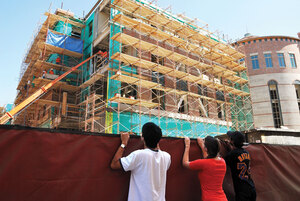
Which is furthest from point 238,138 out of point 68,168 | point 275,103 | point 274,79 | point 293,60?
point 293,60

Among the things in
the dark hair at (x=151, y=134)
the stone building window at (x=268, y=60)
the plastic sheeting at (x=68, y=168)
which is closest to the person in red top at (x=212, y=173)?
the plastic sheeting at (x=68, y=168)

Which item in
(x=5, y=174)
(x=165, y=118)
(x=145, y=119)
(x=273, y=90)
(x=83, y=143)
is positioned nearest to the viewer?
(x=5, y=174)

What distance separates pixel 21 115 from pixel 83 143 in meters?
26.3

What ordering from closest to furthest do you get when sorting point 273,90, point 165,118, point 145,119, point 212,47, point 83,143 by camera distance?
1. point 83,143
2. point 145,119
3. point 165,118
4. point 212,47
5. point 273,90

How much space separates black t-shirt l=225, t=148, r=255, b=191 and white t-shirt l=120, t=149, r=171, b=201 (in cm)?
157

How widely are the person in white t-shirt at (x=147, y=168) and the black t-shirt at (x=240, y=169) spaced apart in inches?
58.6

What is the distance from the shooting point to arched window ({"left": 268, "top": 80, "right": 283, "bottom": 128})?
1143 inches

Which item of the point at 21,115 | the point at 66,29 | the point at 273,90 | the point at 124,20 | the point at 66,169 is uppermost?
the point at 66,29

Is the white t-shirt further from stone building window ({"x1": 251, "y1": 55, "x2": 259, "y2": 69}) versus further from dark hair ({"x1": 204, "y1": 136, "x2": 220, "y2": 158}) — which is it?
stone building window ({"x1": 251, "y1": 55, "x2": 259, "y2": 69})

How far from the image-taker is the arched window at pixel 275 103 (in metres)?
29.0

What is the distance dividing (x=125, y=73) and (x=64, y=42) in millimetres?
7274

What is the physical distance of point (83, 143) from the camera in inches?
112

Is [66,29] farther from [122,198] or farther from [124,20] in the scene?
[122,198]

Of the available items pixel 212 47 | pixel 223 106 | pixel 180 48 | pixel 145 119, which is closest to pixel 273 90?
pixel 223 106
